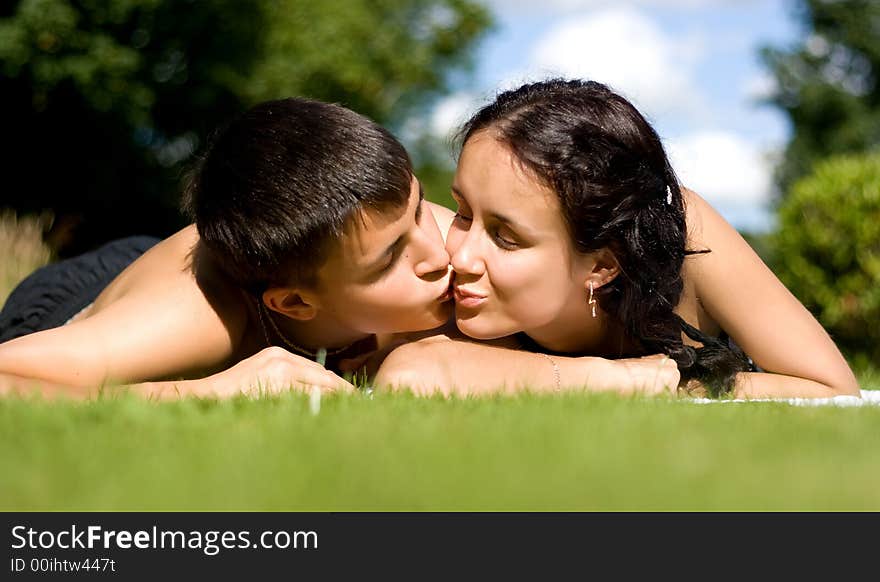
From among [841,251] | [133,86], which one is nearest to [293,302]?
[841,251]

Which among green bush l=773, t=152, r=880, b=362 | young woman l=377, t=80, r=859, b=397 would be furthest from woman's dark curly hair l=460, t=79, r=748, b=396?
green bush l=773, t=152, r=880, b=362

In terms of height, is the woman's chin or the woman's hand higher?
the woman's chin

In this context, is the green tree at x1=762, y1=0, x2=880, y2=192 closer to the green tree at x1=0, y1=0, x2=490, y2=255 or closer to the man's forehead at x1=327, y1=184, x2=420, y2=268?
the green tree at x1=0, y1=0, x2=490, y2=255

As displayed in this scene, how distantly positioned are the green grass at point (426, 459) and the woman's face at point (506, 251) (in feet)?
3.79

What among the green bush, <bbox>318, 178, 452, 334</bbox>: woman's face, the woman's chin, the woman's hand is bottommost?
the woman's hand

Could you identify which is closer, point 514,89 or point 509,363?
point 509,363

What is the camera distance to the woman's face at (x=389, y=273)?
3857mm

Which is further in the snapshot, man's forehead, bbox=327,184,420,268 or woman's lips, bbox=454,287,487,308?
woman's lips, bbox=454,287,487,308

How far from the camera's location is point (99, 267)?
5879mm

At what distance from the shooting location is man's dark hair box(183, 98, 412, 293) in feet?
12.4

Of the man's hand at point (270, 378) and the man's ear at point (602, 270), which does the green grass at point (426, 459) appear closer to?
the man's hand at point (270, 378)
